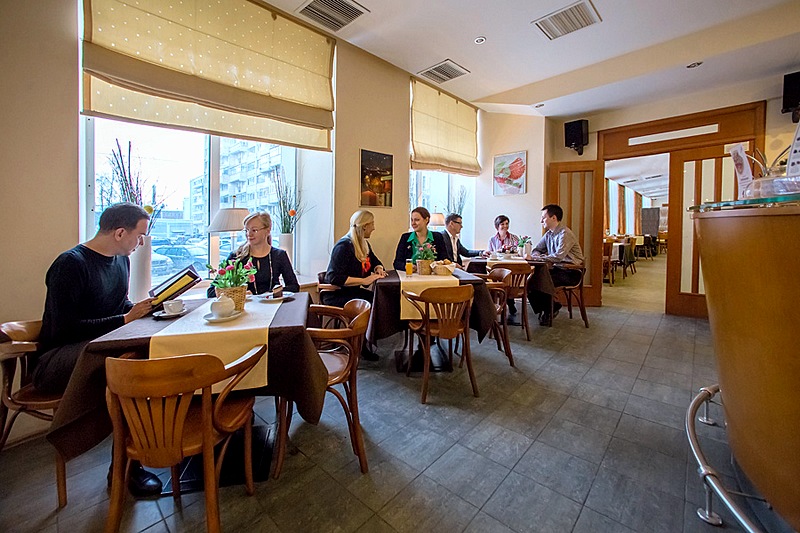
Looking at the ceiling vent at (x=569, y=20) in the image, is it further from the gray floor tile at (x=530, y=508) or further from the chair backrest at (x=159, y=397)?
the chair backrest at (x=159, y=397)

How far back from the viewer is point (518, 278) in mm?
3895

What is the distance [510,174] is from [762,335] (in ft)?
16.9

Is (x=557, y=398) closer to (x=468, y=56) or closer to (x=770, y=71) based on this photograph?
(x=468, y=56)

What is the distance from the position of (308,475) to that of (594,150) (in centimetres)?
618

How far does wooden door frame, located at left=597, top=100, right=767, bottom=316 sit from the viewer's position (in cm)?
434

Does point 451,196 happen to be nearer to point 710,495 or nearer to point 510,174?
point 510,174

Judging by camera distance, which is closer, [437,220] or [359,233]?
[359,233]

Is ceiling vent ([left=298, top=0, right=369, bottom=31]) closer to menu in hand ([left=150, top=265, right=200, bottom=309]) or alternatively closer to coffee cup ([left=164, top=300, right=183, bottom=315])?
menu in hand ([left=150, top=265, right=200, bottom=309])

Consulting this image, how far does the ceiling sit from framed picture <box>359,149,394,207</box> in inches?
48.3

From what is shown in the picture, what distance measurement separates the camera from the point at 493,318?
2.86m

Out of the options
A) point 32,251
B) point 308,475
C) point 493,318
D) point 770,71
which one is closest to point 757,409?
point 493,318

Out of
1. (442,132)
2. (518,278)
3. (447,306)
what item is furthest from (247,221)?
(442,132)

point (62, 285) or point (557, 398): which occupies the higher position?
point (62, 285)

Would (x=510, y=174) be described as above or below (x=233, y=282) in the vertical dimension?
above
